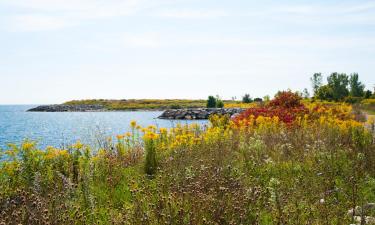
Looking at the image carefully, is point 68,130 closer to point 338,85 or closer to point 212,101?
point 212,101

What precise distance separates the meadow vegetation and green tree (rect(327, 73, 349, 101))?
4390cm

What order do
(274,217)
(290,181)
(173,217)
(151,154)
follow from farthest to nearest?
(151,154) → (290,181) → (274,217) → (173,217)

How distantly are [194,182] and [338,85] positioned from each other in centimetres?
5233

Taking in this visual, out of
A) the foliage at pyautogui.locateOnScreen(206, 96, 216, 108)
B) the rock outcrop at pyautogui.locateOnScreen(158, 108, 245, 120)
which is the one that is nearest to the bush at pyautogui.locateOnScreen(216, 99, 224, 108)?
the foliage at pyautogui.locateOnScreen(206, 96, 216, 108)

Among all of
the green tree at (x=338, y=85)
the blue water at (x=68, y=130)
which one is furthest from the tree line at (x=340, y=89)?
the blue water at (x=68, y=130)

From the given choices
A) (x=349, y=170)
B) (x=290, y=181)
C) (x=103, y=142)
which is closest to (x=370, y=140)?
(x=349, y=170)

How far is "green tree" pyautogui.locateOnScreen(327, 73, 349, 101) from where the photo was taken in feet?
171

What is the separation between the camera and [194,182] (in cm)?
574

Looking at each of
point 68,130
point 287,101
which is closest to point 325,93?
point 287,101

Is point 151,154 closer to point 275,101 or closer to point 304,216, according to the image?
point 304,216

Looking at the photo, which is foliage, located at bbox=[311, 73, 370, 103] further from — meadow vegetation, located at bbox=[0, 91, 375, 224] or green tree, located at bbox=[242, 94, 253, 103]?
meadow vegetation, located at bbox=[0, 91, 375, 224]

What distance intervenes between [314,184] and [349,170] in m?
1.31

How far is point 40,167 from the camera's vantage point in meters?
6.79

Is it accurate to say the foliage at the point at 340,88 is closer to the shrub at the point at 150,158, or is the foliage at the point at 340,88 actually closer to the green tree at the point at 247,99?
the green tree at the point at 247,99
